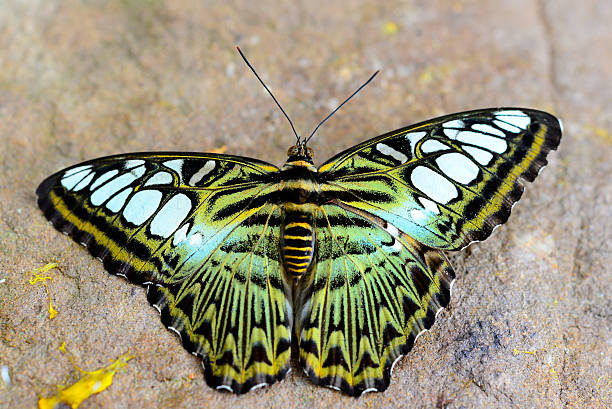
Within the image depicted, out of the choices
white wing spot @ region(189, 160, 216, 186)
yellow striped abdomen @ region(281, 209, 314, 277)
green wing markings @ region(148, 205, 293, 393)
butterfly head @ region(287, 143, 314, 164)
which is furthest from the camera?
butterfly head @ region(287, 143, 314, 164)

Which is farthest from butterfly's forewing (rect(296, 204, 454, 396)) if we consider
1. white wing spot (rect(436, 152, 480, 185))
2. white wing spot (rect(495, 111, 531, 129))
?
white wing spot (rect(495, 111, 531, 129))

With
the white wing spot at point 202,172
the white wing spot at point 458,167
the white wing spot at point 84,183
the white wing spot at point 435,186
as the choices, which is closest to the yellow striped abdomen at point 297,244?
the white wing spot at point 202,172

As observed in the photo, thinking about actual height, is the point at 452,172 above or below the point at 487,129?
below

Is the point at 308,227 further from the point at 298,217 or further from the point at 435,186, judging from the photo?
the point at 435,186

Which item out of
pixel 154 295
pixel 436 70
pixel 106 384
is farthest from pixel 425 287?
pixel 436 70

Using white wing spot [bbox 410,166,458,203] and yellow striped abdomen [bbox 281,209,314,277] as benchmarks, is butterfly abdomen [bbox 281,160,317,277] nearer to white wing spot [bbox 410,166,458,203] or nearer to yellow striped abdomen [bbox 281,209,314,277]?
yellow striped abdomen [bbox 281,209,314,277]

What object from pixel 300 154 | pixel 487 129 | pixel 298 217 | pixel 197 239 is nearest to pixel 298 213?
pixel 298 217

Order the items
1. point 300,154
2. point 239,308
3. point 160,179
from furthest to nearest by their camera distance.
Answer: point 300,154 < point 160,179 < point 239,308

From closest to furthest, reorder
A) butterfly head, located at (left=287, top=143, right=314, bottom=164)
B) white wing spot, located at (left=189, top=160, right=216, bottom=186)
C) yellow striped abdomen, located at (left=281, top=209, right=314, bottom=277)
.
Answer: yellow striped abdomen, located at (left=281, top=209, right=314, bottom=277) → white wing spot, located at (left=189, top=160, right=216, bottom=186) → butterfly head, located at (left=287, top=143, right=314, bottom=164)
